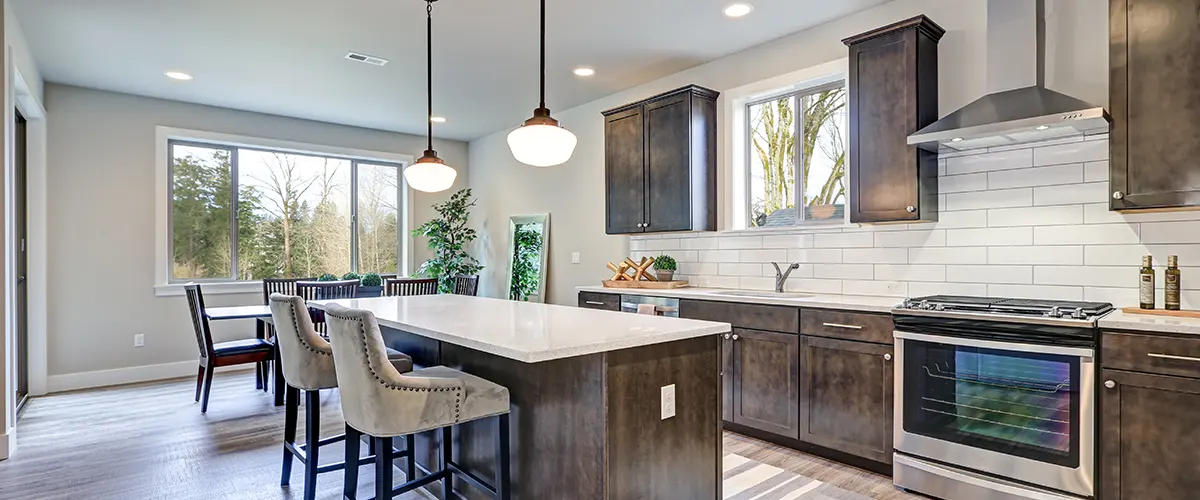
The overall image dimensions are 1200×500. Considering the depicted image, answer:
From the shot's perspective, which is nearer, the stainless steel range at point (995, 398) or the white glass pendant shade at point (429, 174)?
the stainless steel range at point (995, 398)

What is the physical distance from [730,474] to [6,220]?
159 inches

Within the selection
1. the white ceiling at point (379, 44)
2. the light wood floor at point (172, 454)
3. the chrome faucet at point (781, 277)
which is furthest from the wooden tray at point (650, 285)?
the white ceiling at point (379, 44)

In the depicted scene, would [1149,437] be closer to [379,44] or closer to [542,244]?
[379,44]

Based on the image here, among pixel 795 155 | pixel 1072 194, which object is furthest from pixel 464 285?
pixel 1072 194

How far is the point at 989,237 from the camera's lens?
3.00 metres

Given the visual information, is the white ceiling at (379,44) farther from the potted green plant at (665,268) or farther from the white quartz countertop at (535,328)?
the white quartz countertop at (535,328)

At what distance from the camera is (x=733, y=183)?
4.20 metres

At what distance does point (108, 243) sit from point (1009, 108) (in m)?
6.42

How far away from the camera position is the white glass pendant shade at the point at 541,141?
7.70ft

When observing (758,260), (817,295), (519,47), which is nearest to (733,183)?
(758,260)

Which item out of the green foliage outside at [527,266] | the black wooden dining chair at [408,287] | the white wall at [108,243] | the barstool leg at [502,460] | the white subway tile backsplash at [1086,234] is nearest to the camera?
the barstool leg at [502,460]

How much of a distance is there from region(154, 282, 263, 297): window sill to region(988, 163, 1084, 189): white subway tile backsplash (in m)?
5.96

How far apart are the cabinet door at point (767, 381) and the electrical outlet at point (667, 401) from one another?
1.38 metres

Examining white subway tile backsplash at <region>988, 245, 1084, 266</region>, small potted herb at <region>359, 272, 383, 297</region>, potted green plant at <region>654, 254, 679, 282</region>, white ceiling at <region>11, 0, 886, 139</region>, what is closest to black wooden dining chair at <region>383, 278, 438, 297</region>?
small potted herb at <region>359, 272, 383, 297</region>
